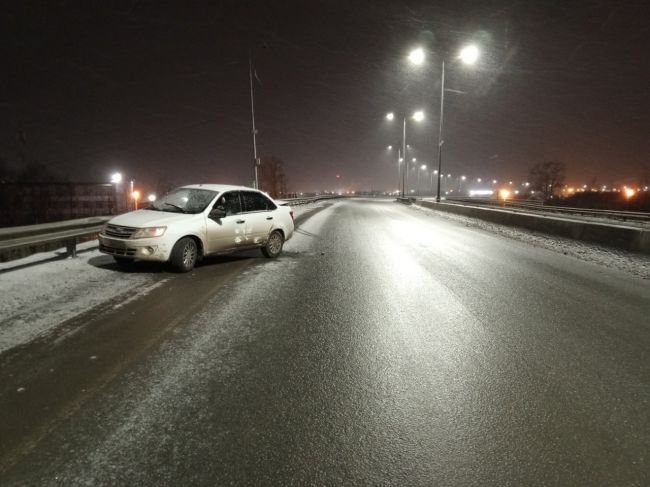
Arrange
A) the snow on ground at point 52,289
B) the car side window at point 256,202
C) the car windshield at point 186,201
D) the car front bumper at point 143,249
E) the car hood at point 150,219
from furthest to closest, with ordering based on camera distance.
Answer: the car side window at point 256,202, the car windshield at point 186,201, the car hood at point 150,219, the car front bumper at point 143,249, the snow on ground at point 52,289

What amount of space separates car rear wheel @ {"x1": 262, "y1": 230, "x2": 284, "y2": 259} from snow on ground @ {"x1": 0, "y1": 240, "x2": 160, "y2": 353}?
290cm

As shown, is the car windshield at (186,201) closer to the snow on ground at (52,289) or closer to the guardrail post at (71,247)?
the snow on ground at (52,289)

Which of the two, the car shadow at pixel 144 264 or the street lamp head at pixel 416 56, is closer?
the car shadow at pixel 144 264

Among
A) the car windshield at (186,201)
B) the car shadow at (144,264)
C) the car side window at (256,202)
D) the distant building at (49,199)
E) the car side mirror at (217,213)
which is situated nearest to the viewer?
the car shadow at (144,264)

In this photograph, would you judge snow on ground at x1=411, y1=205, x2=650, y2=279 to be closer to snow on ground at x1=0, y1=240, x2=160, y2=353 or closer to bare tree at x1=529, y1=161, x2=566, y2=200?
snow on ground at x1=0, y1=240, x2=160, y2=353

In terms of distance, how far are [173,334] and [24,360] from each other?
1.37m

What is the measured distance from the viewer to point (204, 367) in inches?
146

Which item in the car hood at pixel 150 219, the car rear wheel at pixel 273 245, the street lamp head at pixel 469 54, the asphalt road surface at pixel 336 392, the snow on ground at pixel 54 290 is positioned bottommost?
the asphalt road surface at pixel 336 392

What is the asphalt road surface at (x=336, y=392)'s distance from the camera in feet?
7.79

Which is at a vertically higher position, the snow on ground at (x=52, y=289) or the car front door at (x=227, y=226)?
the car front door at (x=227, y=226)

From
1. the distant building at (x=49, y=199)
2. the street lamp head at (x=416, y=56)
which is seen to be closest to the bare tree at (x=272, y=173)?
the distant building at (x=49, y=199)

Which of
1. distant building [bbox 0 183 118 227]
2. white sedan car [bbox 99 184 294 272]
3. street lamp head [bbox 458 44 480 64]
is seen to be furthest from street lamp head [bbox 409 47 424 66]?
distant building [bbox 0 183 118 227]

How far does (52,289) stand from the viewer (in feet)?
21.6

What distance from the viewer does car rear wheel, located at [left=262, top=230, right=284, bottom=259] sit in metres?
9.86
